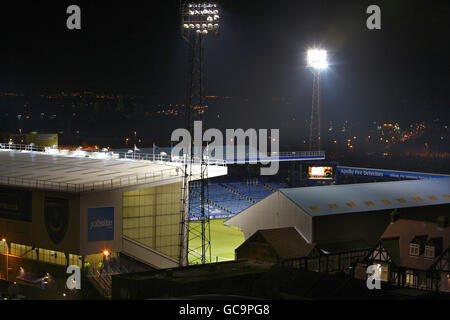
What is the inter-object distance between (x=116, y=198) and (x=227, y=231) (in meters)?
19.3

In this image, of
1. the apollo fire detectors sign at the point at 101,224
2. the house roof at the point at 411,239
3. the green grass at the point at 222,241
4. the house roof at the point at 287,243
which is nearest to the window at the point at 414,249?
the house roof at the point at 411,239

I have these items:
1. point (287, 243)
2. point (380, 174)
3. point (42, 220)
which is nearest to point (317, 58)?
point (380, 174)

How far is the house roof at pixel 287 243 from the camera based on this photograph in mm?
29953

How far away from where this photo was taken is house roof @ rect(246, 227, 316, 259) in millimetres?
29953

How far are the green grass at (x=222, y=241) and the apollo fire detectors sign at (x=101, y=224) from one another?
748 cm

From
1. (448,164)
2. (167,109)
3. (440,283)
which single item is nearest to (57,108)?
(167,109)

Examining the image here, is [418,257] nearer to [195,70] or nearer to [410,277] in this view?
[410,277]

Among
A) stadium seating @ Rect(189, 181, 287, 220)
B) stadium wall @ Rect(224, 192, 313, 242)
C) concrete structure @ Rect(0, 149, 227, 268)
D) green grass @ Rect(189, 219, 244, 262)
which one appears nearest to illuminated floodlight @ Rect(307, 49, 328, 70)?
stadium seating @ Rect(189, 181, 287, 220)

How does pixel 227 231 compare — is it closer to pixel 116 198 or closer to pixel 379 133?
pixel 116 198

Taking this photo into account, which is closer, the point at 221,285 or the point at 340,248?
the point at 221,285

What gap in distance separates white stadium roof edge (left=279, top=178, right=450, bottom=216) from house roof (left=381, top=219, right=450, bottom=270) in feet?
20.9
